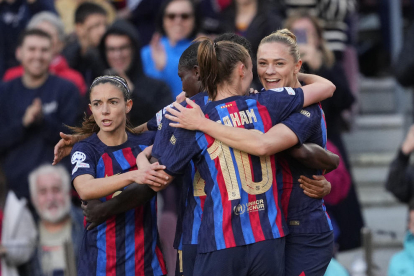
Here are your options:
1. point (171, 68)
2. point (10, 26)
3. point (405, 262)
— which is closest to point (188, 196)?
point (405, 262)

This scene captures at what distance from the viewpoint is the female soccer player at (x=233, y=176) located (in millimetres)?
3576

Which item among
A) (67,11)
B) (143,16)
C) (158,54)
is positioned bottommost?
(158,54)

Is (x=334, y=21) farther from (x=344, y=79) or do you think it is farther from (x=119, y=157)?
(x=119, y=157)

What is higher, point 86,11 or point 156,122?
point 86,11

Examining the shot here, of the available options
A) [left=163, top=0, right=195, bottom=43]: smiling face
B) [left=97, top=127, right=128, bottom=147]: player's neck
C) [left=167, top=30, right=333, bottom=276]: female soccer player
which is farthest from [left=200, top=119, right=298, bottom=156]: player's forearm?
[left=163, top=0, right=195, bottom=43]: smiling face

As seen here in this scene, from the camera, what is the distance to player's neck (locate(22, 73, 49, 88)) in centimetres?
705

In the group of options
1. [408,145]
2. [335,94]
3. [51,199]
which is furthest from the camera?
[335,94]

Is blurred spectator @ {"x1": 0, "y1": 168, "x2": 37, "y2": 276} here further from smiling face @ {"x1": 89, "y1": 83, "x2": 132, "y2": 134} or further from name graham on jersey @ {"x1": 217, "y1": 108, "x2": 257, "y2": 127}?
name graham on jersey @ {"x1": 217, "y1": 108, "x2": 257, "y2": 127}

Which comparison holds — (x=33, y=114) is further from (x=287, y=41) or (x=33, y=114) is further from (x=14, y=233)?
(x=287, y=41)

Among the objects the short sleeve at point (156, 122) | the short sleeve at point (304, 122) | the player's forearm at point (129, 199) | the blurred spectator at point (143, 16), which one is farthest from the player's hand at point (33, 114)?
the short sleeve at point (304, 122)

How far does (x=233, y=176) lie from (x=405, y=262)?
271 centimetres

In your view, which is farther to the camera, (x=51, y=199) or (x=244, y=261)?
(x=51, y=199)

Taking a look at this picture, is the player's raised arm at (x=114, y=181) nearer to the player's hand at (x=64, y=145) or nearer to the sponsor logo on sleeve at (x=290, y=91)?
the player's hand at (x=64, y=145)

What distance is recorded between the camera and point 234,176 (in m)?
3.59
